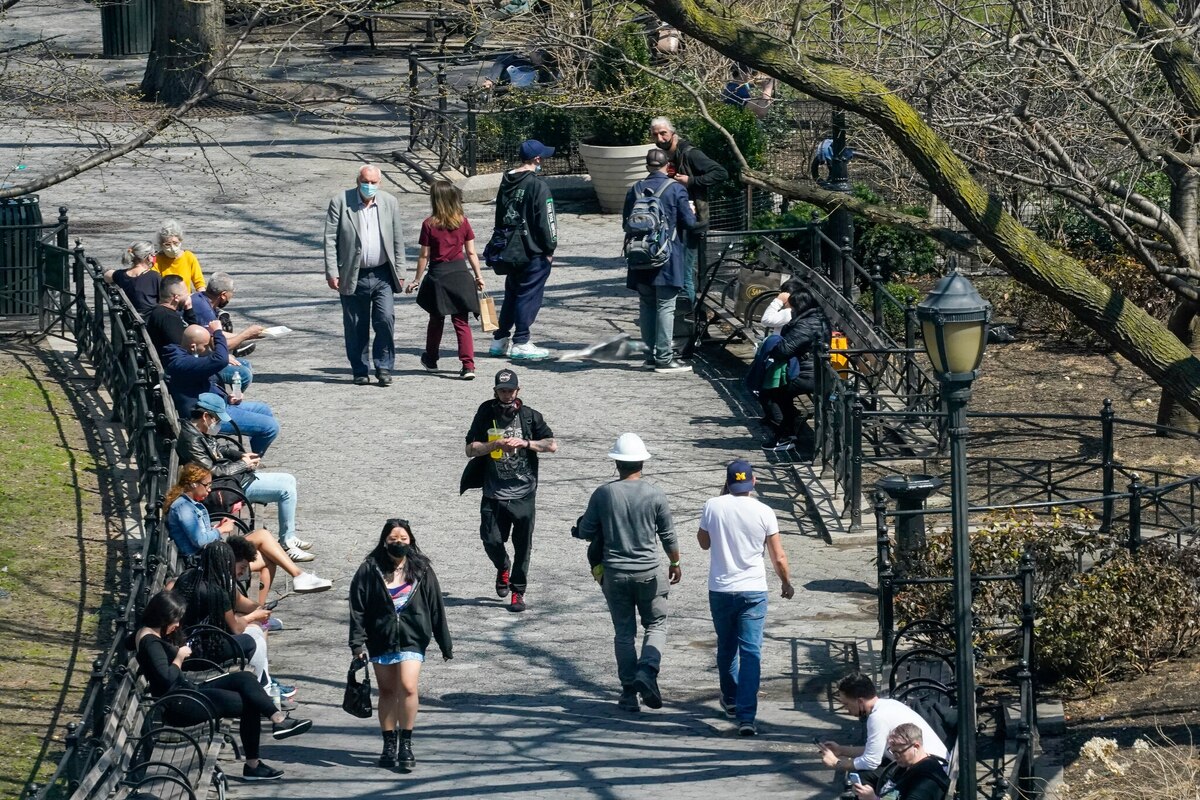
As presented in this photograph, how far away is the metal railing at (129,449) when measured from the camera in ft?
26.6

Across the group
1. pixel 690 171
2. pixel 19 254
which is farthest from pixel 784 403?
pixel 19 254

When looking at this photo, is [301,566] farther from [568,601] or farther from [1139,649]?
[1139,649]

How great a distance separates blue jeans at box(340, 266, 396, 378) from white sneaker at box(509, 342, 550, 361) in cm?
129

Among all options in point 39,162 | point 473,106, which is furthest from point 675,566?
point 39,162

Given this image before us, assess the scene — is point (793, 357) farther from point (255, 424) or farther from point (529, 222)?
point (255, 424)

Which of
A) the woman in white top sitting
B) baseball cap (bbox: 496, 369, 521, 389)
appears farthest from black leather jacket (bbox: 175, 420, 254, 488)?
the woman in white top sitting

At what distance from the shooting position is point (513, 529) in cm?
1112

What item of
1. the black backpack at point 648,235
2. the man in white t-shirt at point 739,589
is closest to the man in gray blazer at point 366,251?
the black backpack at point 648,235

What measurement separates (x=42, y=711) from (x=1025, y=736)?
541 centimetres

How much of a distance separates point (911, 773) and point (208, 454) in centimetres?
558

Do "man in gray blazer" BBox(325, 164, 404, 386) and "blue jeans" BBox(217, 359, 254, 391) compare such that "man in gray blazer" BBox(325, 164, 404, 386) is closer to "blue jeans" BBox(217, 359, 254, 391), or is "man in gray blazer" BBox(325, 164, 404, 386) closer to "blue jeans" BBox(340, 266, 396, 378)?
"blue jeans" BBox(340, 266, 396, 378)

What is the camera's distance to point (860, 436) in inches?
486

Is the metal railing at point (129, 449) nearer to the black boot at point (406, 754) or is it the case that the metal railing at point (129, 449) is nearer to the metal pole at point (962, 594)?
the black boot at point (406, 754)

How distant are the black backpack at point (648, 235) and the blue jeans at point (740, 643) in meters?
5.81
